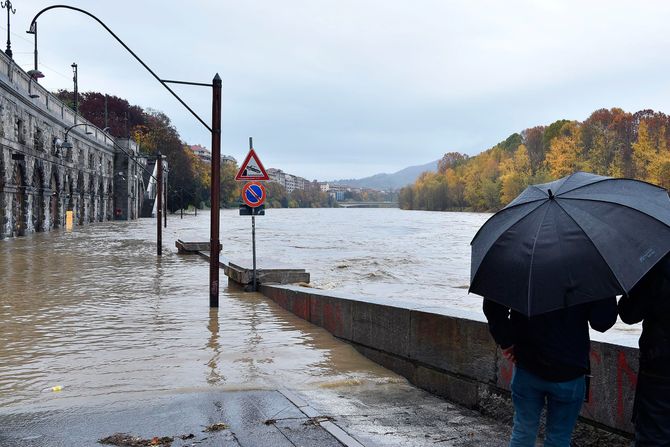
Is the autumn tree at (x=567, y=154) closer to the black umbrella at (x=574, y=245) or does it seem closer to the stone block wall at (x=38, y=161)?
the stone block wall at (x=38, y=161)

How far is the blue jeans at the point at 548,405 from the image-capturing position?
10.1ft

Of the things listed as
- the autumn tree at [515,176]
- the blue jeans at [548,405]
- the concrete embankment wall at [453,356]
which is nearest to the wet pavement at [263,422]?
the concrete embankment wall at [453,356]

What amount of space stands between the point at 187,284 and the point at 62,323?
5.49 m

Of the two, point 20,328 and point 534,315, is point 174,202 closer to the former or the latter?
point 20,328

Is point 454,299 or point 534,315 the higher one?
point 534,315

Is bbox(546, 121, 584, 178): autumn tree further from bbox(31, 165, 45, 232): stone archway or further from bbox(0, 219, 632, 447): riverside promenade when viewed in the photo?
bbox(0, 219, 632, 447): riverside promenade

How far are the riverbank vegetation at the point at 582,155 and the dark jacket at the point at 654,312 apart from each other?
→ 68.0 m

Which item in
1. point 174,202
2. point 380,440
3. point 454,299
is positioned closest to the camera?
point 380,440

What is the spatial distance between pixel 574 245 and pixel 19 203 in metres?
38.7

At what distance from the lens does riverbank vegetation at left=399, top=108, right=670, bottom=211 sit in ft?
233

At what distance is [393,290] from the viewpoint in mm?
18609

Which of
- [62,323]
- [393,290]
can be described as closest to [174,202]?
[393,290]

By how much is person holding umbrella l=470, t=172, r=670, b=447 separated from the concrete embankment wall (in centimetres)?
127

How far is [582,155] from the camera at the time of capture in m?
78.9
